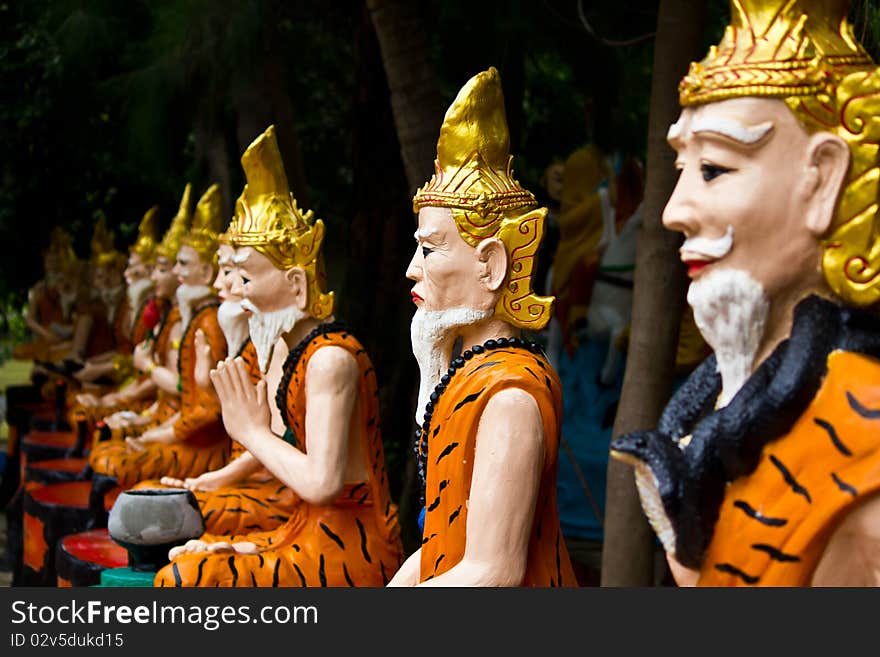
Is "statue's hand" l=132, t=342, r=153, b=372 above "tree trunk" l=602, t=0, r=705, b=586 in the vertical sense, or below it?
below

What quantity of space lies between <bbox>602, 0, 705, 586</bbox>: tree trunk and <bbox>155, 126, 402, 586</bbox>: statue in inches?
36.8

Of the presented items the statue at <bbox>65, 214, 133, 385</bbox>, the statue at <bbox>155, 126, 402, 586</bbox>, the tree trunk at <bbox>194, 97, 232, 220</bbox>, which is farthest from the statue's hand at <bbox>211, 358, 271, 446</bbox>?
the statue at <bbox>65, 214, 133, 385</bbox>

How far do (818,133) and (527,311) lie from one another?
4.08ft

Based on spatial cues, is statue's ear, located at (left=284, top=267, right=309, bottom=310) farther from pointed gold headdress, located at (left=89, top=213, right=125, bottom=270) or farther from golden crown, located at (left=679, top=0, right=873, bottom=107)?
pointed gold headdress, located at (left=89, top=213, right=125, bottom=270)

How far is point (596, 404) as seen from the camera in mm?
9688

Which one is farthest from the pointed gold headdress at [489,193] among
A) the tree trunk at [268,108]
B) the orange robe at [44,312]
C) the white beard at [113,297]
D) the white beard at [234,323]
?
the orange robe at [44,312]

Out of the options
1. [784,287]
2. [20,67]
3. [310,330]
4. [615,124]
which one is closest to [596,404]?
[615,124]

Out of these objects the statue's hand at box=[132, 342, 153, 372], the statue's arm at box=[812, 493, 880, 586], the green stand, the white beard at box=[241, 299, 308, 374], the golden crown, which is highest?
the golden crown

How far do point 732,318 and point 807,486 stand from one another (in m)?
0.33

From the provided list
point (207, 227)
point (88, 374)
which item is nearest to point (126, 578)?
point (207, 227)

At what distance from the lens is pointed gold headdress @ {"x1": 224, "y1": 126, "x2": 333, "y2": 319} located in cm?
484

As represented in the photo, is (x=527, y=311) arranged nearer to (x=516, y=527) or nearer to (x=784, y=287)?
(x=516, y=527)

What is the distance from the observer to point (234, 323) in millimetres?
5664

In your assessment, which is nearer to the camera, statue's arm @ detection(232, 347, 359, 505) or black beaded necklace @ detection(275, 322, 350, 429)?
statue's arm @ detection(232, 347, 359, 505)
